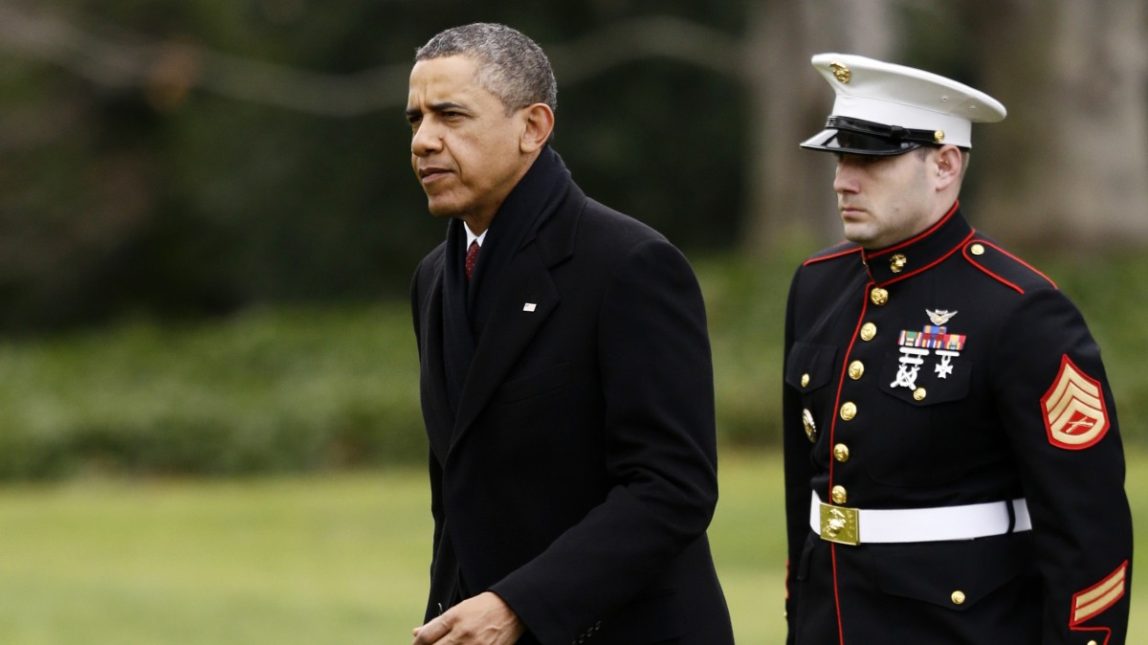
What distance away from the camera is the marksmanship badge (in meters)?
4.31

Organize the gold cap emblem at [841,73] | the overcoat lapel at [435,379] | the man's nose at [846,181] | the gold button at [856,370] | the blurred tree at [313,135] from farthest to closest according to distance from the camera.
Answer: the blurred tree at [313,135]
the gold cap emblem at [841,73]
the gold button at [856,370]
the man's nose at [846,181]
the overcoat lapel at [435,379]

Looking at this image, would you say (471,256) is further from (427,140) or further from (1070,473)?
(1070,473)

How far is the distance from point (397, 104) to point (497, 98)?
27.5m

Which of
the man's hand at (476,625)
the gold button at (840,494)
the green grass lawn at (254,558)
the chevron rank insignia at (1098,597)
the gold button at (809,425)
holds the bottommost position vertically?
the green grass lawn at (254,558)

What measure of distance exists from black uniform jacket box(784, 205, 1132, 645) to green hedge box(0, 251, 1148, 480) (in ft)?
38.7

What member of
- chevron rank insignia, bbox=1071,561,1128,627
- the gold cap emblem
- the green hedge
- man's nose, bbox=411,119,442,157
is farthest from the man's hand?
the green hedge

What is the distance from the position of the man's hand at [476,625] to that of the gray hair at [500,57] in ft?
2.87

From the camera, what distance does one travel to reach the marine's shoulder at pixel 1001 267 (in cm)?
431

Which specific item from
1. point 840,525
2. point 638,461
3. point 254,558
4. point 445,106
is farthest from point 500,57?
point 254,558

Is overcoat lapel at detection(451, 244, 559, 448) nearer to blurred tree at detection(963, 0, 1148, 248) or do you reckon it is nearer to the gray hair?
the gray hair

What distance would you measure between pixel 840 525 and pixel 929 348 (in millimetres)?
424

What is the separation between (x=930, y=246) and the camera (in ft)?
14.7

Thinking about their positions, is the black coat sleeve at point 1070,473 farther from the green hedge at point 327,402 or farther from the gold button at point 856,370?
the green hedge at point 327,402

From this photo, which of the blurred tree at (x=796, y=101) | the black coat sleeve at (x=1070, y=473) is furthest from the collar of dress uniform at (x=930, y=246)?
the blurred tree at (x=796, y=101)
